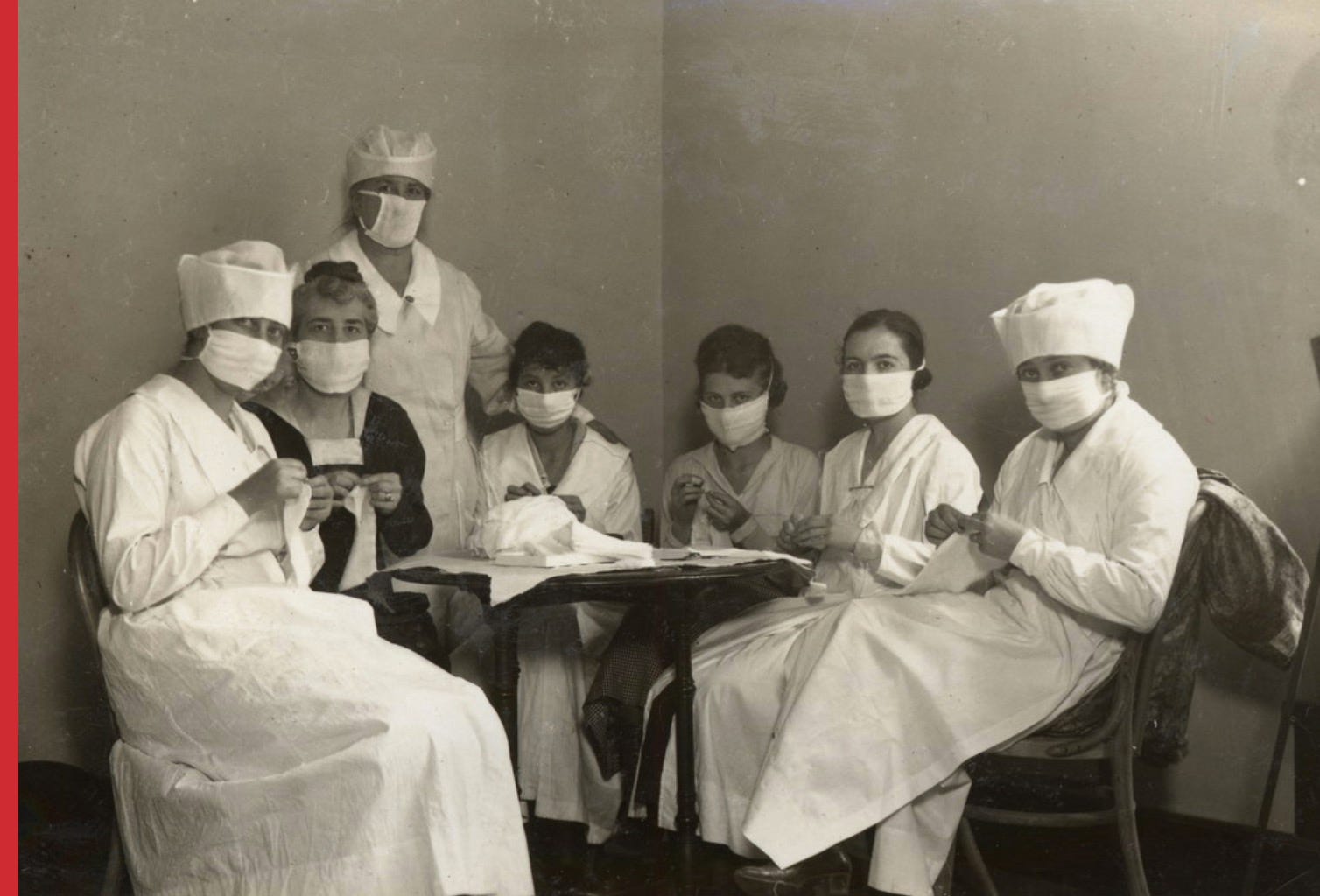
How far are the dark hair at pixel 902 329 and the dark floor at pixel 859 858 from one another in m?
1.29

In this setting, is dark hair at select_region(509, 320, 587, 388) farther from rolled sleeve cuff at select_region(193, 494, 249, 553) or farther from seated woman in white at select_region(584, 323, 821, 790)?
rolled sleeve cuff at select_region(193, 494, 249, 553)

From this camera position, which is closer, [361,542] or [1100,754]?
[1100,754]

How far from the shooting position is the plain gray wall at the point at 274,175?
352 centimetres

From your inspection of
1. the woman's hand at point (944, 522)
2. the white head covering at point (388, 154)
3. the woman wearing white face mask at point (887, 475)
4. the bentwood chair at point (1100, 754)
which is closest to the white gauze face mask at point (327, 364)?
the white head covering at point (388, 154)

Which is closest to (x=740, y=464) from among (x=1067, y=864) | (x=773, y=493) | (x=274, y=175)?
(x=773, y=493)

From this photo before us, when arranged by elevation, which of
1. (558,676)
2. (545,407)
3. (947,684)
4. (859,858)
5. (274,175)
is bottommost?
(859,858)

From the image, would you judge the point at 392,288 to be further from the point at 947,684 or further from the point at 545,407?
the point at 947,684

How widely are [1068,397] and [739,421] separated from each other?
3.82 feet

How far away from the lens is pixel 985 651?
3471 mm

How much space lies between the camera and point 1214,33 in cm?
363

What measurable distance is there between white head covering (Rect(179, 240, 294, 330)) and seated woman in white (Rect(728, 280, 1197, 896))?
1.49 meters

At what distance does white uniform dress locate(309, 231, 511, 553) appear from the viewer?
4.16 meters

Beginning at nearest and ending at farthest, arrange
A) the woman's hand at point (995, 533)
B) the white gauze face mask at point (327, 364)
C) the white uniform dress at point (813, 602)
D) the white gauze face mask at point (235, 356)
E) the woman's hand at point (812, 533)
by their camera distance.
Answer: the white gauze face mask at point (235, 356), the woman's hand at point (995, 533), the white uniform dress at point (813, 602), the white gauze face mask at point (327, 364), the woman's hand at point (812, 533)

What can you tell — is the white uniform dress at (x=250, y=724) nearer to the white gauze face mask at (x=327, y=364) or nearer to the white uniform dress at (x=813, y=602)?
the white gauze face mask at (x=327, y=364)
